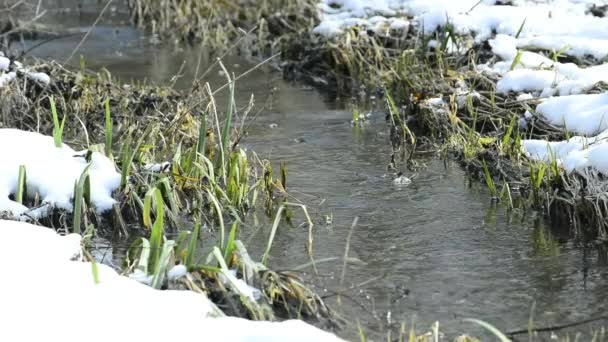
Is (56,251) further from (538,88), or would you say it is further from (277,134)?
(538,88)

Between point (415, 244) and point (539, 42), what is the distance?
3941mm

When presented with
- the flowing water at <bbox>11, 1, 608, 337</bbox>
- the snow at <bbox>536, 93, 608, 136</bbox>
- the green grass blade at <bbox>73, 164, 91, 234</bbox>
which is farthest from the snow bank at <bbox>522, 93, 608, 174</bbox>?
the green grass blade at <bbox>73, 164, 91, 234</bbox>

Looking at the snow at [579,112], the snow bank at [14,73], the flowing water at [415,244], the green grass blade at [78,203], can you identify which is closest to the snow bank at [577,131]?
the snow at [579,112]

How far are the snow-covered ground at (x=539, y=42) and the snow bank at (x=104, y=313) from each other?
271cm

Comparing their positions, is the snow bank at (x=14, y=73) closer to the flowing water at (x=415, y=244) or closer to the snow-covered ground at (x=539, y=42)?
the flowing water at (x=415, y=244)

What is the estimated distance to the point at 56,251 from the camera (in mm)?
4727

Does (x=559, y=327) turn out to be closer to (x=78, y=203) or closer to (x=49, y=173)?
(x=78, y=203)

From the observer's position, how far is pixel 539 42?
352 inches

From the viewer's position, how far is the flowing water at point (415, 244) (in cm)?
466

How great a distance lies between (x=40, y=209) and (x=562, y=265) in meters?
2.72

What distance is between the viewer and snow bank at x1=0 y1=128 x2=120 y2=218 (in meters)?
5.72

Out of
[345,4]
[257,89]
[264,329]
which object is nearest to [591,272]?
[264,329]

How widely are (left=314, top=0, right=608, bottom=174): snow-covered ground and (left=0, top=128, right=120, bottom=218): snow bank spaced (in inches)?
102

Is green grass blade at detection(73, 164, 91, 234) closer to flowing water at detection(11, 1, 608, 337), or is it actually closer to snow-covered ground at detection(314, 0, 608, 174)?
flowing water at detection(11, 1, 608, 337)
